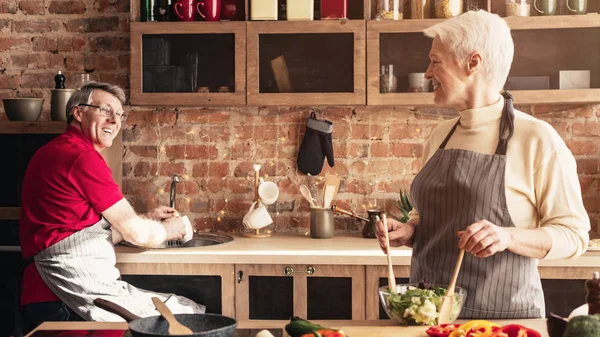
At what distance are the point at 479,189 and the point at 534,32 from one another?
1.73 metres

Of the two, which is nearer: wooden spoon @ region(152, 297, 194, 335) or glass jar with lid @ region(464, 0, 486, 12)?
wooden spoon @ region(152, 297, 194, 335)

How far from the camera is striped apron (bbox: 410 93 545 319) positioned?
2.09 meters

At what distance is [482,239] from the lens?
5.99 feet

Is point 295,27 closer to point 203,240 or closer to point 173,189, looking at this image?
point 173,189

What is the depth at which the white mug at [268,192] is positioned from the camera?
392 centimetres

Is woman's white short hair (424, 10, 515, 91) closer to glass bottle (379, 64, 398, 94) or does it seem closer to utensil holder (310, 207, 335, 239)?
glass bottle (379, 64, 398, 94)

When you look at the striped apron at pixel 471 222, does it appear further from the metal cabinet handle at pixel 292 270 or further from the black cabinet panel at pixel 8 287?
the black cabinet panel at pixel 8 287

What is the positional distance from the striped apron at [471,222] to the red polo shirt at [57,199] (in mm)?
1220

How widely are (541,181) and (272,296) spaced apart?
5.37ft

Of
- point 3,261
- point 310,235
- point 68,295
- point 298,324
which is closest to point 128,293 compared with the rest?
point 68,295

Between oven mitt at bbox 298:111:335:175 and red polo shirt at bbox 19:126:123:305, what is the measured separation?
1.45 m

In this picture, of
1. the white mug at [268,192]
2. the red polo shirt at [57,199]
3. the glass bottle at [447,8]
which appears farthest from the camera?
the white mug at [268,192]

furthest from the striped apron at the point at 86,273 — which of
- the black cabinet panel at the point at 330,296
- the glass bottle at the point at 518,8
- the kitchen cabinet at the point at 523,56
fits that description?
the glass bottle at the point at 518,8

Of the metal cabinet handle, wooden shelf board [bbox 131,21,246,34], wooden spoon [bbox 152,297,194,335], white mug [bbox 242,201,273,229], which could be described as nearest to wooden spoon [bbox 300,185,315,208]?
white mug [bbox 242,201,273,229]
